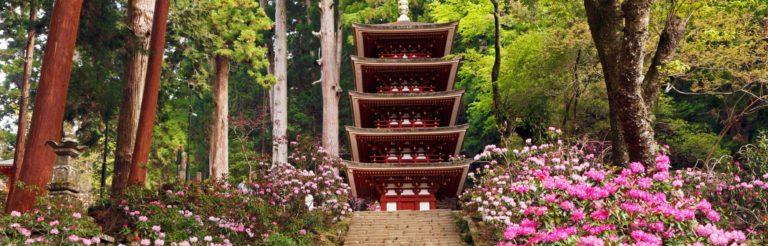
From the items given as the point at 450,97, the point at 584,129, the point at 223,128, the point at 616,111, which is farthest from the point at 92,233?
the point at 584,129

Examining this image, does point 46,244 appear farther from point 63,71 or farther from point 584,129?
point 584,129

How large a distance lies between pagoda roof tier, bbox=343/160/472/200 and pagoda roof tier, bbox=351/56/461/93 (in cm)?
304

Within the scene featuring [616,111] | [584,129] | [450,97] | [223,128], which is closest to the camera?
[616,111]

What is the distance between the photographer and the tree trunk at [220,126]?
78.8 feet

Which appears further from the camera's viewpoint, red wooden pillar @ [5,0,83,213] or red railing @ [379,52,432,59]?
red railing @ [379,52,432,59]

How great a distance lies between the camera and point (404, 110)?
2150 cm

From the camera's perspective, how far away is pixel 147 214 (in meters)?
10.9

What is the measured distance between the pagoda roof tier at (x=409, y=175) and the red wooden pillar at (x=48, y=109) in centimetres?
1011

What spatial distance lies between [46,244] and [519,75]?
17.2 m

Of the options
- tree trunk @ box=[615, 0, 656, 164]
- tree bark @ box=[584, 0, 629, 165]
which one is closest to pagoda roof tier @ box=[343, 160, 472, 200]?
tree bark @ box=[584, 0, 629, 165]

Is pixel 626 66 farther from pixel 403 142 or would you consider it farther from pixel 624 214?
pixel 403 142

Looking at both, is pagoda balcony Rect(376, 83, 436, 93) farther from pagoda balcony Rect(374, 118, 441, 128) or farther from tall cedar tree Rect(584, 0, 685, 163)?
tall cedar tree Rect(584, 0, 685, 163)

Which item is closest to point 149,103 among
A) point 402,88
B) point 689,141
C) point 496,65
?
point 496,65

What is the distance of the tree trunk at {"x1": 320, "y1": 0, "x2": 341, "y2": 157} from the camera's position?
25422 mm
